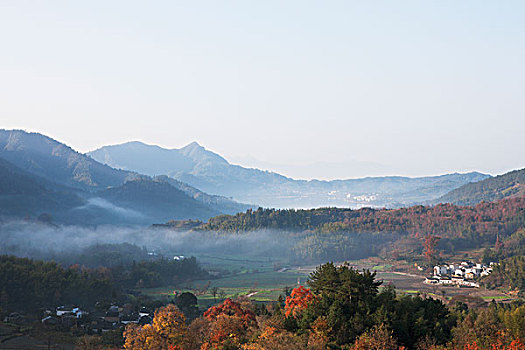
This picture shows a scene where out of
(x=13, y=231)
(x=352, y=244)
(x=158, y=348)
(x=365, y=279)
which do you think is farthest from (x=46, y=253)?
(x=365, y=279)

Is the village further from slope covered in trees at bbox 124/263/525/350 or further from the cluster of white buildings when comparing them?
the cluster of white buildings

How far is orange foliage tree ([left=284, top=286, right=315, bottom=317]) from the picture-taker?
4719 centimetres

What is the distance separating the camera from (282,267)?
179375 millimetres

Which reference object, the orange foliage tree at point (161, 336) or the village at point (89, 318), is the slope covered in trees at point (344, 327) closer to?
the orange foliage tree at point (161, 336)

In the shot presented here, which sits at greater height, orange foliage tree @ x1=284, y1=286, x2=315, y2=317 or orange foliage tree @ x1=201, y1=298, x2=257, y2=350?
orange foliage tree @ x1=284, y1=286, x2=315, y2=317

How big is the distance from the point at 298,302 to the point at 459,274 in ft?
343

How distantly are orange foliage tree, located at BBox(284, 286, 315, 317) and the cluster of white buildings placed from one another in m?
89.5

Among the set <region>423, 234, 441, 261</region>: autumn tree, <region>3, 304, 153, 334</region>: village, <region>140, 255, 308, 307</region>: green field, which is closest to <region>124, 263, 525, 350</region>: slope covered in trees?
<region>3, 304, 153, 334</region>: village

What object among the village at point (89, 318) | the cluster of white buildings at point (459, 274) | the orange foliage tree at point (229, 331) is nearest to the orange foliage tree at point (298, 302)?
the orange foliage tree at point (229, 331)

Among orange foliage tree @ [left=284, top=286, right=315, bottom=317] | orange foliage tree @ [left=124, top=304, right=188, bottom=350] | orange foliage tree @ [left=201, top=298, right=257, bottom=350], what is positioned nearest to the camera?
orange foliage tree @ [left=201, top=298, right=257, bottom=350]

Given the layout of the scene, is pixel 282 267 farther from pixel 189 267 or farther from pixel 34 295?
pixel 34 295

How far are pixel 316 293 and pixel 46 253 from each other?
135161mm

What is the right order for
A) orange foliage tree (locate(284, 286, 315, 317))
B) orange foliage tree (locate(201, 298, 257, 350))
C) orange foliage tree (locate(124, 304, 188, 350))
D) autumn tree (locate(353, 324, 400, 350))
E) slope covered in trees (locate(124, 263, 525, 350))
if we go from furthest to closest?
orange foliage tree (locate(124, 304, 188, 350)), orange foliage tree (locate(284, 286, 315, 317)), orange foliage tree (locate(201, 298, 257, 350)), slope covered in trees (locate(124, 263, 525, 350)), autumn tree (locate(353, 324, 400, 350))

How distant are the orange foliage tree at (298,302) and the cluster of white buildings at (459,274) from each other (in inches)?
3523
